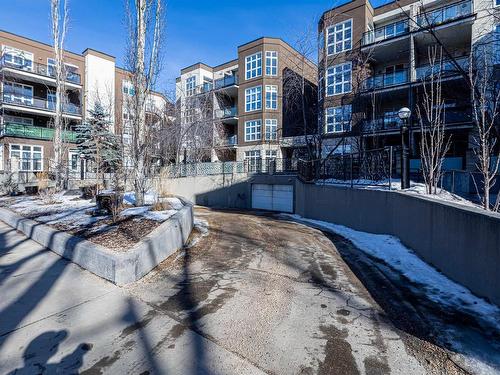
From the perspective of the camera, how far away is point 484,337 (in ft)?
11.1

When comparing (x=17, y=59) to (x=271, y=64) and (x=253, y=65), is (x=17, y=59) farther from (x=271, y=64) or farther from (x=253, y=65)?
(x=271, y=64)

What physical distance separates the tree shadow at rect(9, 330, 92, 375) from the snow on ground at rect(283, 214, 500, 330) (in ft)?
15.0

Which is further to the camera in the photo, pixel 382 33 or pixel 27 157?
pixel 27 157

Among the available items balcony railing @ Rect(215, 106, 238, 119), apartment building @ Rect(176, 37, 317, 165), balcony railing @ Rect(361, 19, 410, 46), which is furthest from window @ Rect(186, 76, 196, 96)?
balcony railing @ Rect(361, 19, 410, 46)

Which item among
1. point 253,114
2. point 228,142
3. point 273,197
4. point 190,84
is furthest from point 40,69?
point 273,197

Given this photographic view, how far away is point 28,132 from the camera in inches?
1073

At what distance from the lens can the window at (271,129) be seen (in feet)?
96.1

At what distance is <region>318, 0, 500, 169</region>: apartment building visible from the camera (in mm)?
18656

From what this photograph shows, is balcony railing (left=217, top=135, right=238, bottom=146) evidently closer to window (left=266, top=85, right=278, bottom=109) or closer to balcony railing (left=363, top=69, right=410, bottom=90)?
window (left=266, top=85, right=278, bottom=109)

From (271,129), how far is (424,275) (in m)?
25.4

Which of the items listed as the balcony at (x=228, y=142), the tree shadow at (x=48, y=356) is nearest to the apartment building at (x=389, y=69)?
the balcony at (x=228, y=142)

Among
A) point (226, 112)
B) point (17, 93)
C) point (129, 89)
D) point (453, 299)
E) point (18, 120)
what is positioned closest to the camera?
point (453, 299)

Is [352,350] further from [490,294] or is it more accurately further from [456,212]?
[456,212]

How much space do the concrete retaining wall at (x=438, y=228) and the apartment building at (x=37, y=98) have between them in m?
19.8
